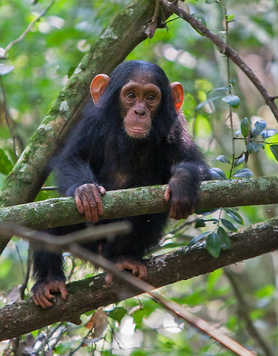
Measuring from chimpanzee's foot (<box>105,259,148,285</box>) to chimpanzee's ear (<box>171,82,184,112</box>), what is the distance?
1.43 metres

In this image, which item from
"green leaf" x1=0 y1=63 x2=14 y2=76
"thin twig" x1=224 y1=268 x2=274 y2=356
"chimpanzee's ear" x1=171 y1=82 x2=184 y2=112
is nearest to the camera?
"green leaf" x1=0 y1=63 x2=14 y2=76

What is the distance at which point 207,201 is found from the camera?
331cm

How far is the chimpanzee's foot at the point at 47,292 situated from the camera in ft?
12.5

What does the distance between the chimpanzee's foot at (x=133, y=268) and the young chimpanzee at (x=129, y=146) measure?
0.04 ft

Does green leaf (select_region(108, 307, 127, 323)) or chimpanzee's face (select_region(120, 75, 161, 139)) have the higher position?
chimpanzee's face (select_region(120, 75, 161, 139))

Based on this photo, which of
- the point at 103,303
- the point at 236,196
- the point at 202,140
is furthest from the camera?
the point at 202,140

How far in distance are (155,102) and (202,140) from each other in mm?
5005

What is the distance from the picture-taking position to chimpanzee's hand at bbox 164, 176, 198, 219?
11.3ft

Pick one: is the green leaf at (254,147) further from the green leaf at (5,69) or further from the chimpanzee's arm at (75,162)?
the green leaf at (5,69)

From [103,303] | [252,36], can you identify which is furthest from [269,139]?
[252,36]

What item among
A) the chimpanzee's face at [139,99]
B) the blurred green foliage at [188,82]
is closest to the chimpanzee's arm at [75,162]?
the chimpanzee's face at [139,99]

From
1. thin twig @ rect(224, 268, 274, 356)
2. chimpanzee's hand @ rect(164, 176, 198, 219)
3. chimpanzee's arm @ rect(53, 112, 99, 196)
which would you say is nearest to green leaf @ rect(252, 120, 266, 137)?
chimpanzee's hand @ rect(164, 176, 198, 219)

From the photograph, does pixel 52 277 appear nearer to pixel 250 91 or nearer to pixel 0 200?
pixel 0 200

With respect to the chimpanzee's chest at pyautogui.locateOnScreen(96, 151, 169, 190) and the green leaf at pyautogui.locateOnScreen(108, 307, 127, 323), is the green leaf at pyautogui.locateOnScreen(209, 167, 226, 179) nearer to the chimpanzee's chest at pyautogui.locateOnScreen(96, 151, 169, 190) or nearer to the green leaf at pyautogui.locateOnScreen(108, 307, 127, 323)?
the chimpanzee's chest at pyautogui.locateOnScreen(96, 151, 169, 190)
